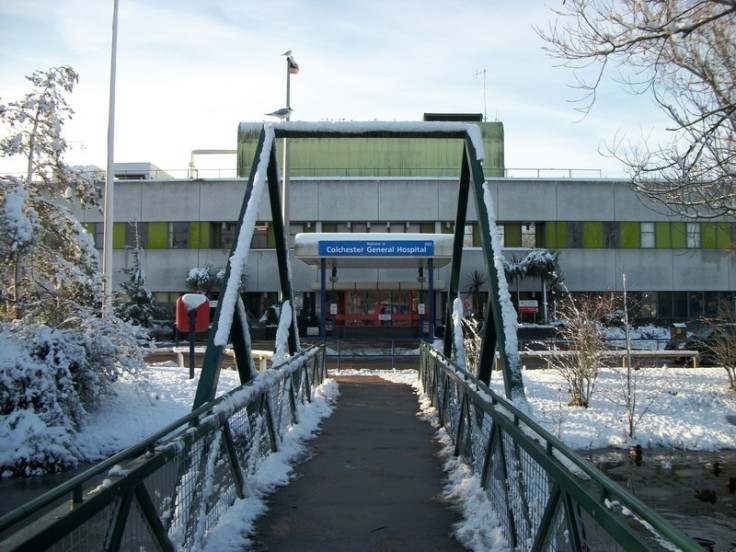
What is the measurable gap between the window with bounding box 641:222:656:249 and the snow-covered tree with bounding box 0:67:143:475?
3372cm

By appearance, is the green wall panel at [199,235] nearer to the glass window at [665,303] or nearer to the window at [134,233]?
the window at [134,233]

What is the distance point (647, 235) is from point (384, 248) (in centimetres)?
2087

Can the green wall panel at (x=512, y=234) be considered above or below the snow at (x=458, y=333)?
above

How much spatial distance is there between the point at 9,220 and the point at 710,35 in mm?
12177

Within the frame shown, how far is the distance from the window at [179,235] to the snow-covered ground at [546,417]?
87.0 ft

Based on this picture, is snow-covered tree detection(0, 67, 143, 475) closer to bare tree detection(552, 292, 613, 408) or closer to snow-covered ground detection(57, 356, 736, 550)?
snow-covered ground detection(57, 356, 736, 550)

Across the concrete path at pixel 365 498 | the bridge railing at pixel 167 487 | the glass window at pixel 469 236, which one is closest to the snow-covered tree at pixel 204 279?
the glass window at pixel 469 236

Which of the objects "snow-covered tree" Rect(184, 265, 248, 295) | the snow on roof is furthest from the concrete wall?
the snow on roof

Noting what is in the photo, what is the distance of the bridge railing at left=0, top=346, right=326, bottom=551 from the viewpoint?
266 centimetres

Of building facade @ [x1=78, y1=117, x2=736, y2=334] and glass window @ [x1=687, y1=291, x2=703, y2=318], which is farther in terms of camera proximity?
glass window @ [x1=687, y1=291, x2=703, y2=318]

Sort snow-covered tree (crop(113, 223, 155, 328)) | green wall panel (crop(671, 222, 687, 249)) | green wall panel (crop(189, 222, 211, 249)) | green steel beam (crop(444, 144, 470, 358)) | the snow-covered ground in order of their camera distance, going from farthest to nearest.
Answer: green wall panel (crop(189, 222, 211, 249)) → green wall panel (crop(671, 222, 687, 249)) → snow-covered tree (crop(113, 223, 155, 328)) → green steel beam (crop(444, 144, 470, 358)) → the snow-covered ground

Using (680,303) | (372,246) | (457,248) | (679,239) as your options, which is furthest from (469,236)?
(457,248)

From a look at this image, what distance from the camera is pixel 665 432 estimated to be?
11109mm

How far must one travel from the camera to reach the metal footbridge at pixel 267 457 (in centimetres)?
281
